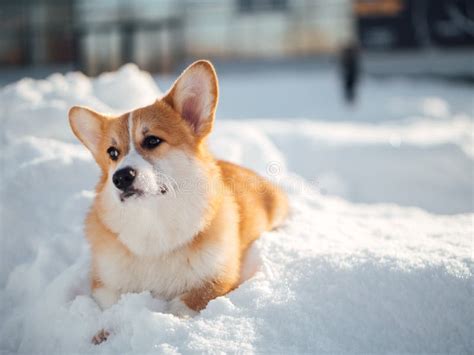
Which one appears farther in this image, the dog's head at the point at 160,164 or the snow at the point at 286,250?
the dog's head at the point at 160,164

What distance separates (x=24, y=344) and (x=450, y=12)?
16.5 meters

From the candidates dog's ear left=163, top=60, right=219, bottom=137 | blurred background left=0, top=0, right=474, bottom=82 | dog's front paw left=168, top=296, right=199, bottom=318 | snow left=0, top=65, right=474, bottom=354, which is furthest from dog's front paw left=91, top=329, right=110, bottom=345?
blurred background left=0, top=0, right=474, bottom=82

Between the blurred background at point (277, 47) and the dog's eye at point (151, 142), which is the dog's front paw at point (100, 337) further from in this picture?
the blurred background at point (277, 47)

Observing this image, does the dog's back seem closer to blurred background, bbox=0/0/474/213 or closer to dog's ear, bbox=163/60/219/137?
dog's ear, bbox=163/60/219/137

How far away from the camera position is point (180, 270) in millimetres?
2168

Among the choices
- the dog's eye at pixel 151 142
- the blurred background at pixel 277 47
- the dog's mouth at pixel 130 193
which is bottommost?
the blurred background at pixel 277 47

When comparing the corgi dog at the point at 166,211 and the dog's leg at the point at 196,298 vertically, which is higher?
the corgi dog at the point at 166,211

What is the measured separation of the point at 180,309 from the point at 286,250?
739 mm

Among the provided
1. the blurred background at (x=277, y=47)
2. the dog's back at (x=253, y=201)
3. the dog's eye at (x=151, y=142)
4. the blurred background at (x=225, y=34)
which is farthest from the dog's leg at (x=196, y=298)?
the blurred background at (x=225, y=34)

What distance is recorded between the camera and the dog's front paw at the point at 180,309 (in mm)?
2051

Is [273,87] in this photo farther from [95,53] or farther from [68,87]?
[68,87]

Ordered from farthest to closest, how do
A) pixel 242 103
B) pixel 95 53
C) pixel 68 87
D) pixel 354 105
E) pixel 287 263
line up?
pixel 95 53 < pixel 242 103 < pixel 354 105 < pixel 68 87 < pixel 287 263

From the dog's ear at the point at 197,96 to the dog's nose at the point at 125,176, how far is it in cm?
54

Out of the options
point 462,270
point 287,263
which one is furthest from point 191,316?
point 462,270
